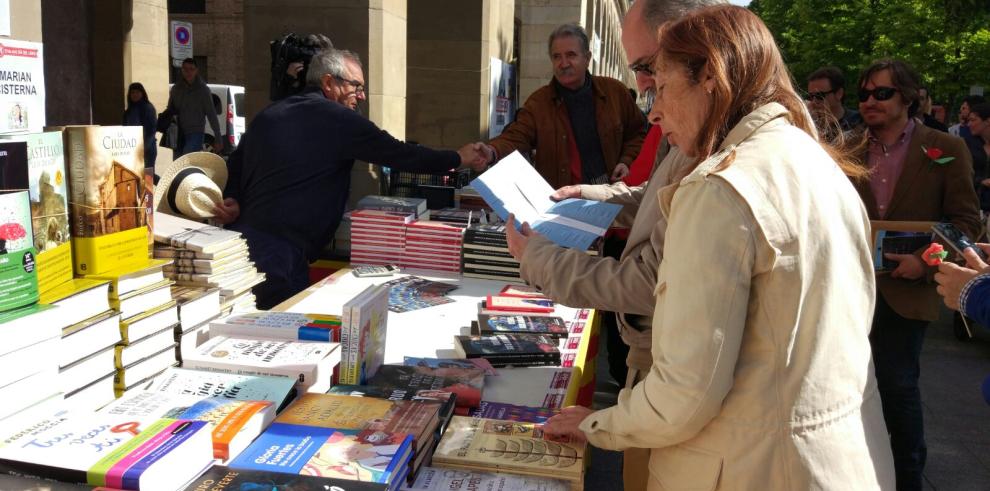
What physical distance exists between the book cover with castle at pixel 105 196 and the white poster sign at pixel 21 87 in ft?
0.31

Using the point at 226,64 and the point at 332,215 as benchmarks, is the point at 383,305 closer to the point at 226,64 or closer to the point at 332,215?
the point at 332,215

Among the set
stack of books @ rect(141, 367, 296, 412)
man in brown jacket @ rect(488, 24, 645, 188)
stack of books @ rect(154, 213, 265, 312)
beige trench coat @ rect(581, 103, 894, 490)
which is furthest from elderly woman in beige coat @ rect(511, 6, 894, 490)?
man in brown jacket @ rect(488, 24, 645, 188)

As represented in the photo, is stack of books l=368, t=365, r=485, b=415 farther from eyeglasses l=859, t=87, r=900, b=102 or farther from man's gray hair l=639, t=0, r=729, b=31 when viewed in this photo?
eyeglasses l=859, t=87, r=900, b=102

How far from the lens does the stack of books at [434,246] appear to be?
4.17m

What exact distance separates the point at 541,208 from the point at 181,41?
12.4 metres

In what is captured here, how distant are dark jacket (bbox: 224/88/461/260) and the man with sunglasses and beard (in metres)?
2.18

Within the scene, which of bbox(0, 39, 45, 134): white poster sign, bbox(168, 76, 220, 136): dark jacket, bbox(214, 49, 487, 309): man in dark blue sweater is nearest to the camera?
bbox(0, 39, 45, 134): white poster sign

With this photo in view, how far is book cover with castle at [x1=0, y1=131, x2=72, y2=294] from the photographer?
1854 millimetres

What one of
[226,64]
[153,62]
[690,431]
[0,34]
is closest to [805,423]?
[690,431]

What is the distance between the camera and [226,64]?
25797mm

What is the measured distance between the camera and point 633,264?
2062 millimetres

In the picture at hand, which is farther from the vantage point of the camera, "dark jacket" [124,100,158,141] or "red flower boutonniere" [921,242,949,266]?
"dark jacket" [124,100,158,141]

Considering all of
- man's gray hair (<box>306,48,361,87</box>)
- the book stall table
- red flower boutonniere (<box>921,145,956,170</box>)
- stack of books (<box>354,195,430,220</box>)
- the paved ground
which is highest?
man's gray hair (<box>306,48,361,87</box>)

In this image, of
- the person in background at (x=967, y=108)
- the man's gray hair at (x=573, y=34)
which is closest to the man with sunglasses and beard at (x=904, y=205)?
the man's gray hair at (x=573, y=34)
